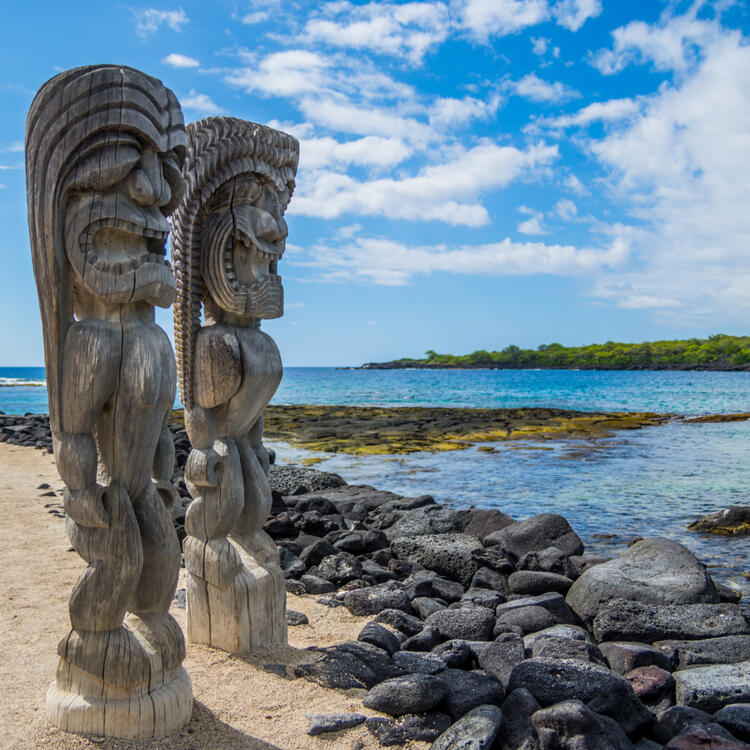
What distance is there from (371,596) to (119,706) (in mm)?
2757

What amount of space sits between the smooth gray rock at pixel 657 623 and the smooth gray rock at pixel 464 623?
2.96ft

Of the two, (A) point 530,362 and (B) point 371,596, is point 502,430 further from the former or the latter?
(A) point 530,362

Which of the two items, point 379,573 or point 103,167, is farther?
point 379,573

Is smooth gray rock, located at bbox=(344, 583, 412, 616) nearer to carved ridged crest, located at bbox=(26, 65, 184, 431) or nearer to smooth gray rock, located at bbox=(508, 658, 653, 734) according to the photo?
smooth gray rock, located at bbox=(508, 658, 653, 734)

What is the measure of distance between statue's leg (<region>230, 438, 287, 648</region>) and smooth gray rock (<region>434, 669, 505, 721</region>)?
112 centimetres

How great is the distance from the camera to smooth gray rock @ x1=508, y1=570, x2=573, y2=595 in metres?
6.30

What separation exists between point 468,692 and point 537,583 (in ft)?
9.25

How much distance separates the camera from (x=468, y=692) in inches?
144

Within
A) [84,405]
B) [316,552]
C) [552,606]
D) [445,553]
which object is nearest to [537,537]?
[445,553]

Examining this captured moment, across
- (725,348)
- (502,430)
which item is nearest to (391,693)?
(502,430)

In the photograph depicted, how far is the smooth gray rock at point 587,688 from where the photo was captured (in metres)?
3.64

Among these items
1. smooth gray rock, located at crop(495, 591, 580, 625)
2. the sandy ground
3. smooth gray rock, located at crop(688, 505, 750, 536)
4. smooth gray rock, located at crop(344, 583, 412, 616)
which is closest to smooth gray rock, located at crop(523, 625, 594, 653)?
smooth gray rock, located at crop(495, 591, 580, 625)

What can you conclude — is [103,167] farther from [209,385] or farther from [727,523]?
[727,523]

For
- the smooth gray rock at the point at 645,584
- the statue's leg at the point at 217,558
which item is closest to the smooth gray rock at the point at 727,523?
the smooth gray rock at the point at 645,584
